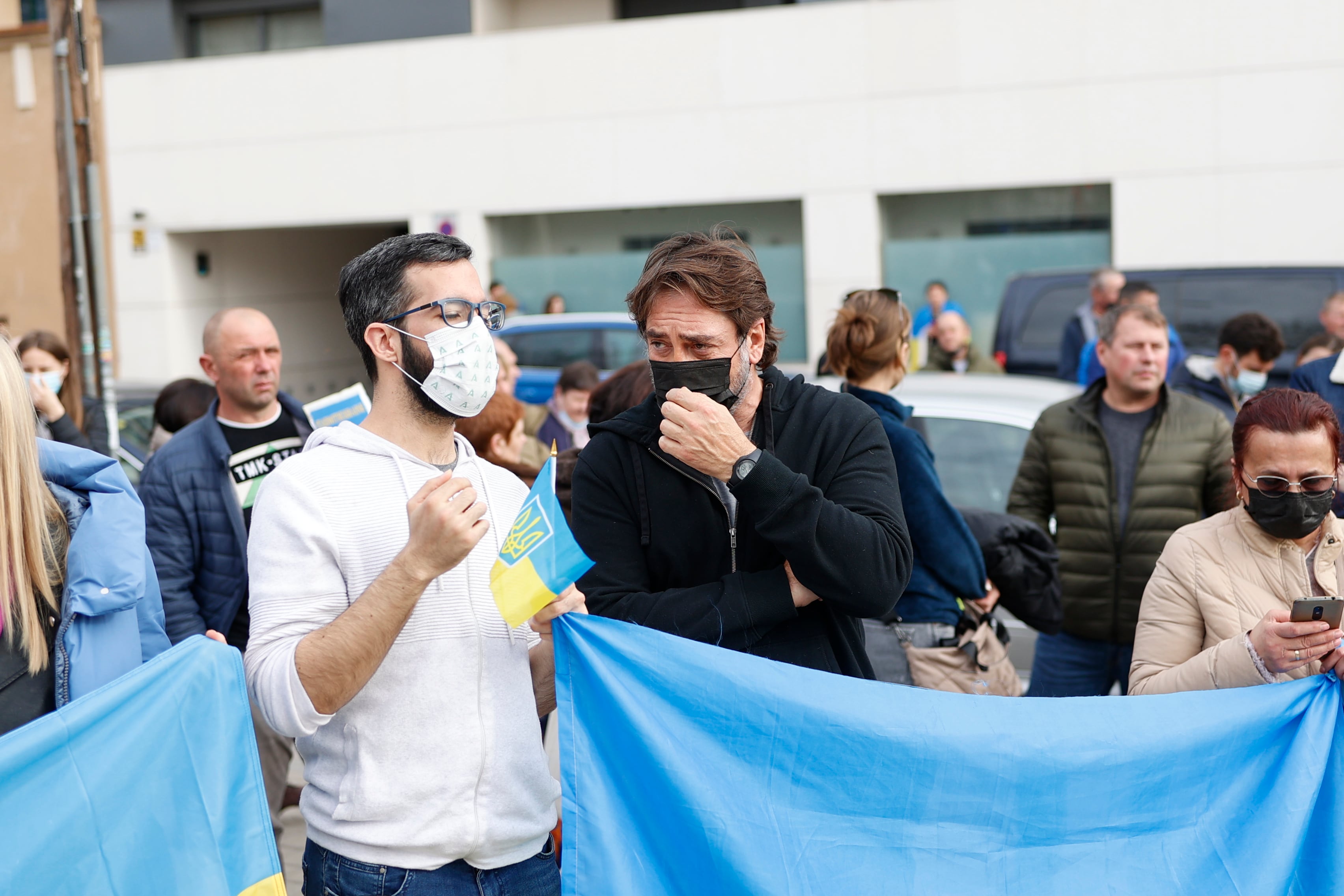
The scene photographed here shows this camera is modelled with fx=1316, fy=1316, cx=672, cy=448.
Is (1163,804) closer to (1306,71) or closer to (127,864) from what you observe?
(127,864)

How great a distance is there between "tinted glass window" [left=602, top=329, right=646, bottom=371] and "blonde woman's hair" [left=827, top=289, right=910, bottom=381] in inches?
370

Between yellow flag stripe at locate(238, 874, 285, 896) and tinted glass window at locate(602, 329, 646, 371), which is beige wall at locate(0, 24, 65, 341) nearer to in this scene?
tinted glass window at locate(602, 329, 646, 371)

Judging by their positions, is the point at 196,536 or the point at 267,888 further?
the point at 196,536

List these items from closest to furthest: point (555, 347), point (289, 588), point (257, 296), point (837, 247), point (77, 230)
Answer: point (289, 588)
point (77, 230)
point (555, 347)
point (837, 247)
point (257, 296)

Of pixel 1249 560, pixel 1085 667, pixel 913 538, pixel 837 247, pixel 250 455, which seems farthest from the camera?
pixel 837 247

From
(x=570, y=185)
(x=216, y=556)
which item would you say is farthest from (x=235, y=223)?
(x=216, y=556)

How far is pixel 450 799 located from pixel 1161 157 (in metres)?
15.4

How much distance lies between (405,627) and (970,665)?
7.30 ft

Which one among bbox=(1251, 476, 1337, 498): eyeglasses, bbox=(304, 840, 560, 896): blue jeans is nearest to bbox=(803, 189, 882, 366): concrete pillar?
bbox=(1251, 476, 1337, 498): eyeglasses

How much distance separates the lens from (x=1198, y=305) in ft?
34.7

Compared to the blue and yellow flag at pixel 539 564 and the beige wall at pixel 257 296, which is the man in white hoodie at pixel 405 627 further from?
the beige wall at pixel 257 296

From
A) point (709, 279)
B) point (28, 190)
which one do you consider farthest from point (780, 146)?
point (709, 279)

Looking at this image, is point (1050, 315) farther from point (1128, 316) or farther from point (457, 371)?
point (457, 371)

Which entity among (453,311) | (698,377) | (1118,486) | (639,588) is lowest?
(1118,486)
